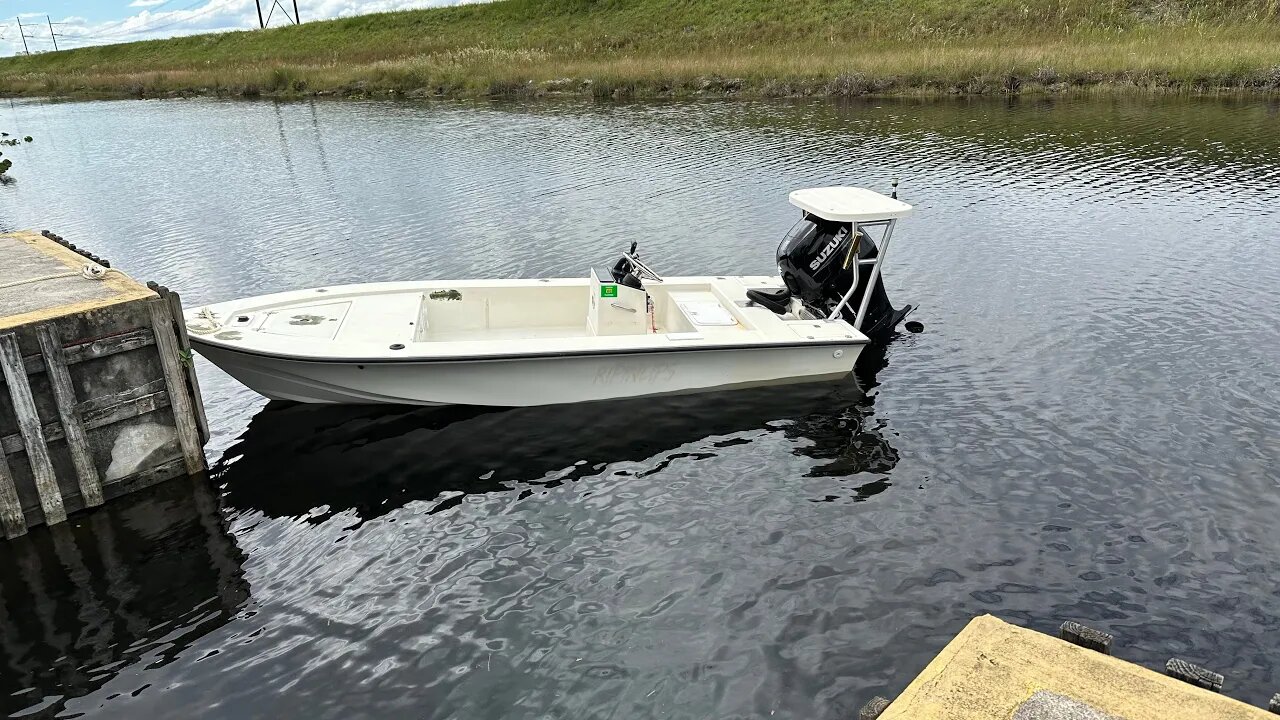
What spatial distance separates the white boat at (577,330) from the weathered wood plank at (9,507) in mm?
2148

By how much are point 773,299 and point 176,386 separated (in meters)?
7.48

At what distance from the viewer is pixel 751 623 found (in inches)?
263

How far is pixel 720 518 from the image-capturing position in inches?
320

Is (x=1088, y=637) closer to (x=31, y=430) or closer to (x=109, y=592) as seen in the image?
(x=109, y=592)

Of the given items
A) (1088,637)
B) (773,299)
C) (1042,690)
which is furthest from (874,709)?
(773,299)

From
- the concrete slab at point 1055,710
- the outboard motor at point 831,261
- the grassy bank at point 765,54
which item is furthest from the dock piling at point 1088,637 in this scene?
the grassy bank at point 765,54

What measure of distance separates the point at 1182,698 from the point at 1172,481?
4.84 m

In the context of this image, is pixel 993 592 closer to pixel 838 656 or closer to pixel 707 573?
pixel 838 656

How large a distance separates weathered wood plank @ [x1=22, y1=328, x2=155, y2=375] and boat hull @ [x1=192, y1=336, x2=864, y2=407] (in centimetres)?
90

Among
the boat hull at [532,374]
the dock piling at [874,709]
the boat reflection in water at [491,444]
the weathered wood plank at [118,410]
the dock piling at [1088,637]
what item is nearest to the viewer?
the dock piling at [874,709]

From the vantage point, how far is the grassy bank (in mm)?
34219

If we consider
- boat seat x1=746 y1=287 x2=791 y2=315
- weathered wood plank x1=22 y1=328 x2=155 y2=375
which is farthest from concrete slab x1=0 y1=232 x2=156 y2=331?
boat seat x1=746 y1=287 x2=791 y2=315

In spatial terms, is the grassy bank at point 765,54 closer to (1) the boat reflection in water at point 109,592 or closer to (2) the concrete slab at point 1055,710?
(1) the boat reflection in water at point 109,592

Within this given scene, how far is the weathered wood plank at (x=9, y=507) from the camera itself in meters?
7.32
